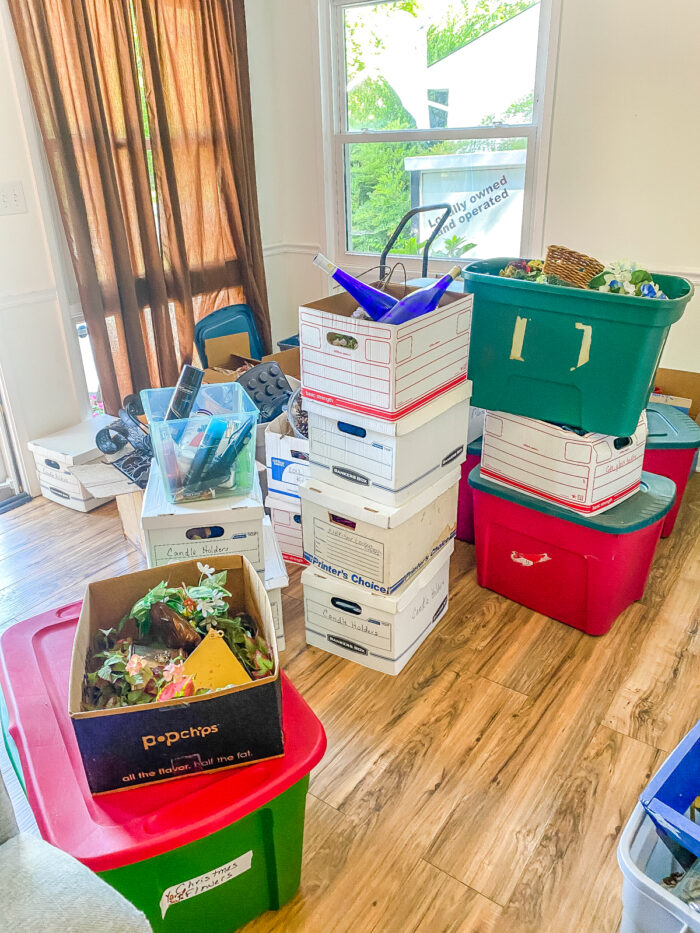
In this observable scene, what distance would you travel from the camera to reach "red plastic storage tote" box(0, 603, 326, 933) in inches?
38.9

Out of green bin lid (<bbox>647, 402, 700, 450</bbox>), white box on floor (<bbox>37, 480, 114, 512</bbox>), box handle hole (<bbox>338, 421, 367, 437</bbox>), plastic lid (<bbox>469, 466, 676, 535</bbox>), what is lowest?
white box on floor (<bbox>37, 480, 114, 512</bbox>)

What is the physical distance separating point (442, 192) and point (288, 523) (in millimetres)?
1751

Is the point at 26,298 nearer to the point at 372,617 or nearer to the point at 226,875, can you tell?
the point at 372,617

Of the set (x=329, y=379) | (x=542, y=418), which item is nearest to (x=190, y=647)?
(x=329, y=379)

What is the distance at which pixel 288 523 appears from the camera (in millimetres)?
2277

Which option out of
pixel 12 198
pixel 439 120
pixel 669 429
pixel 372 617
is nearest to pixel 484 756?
pixel 372 617

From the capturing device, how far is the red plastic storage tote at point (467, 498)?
2232 millimetres

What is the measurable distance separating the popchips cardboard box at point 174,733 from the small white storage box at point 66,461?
1.59 m

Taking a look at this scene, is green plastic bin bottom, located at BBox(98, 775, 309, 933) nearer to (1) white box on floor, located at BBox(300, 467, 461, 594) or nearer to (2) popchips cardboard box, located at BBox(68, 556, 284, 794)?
(2) popchips cardboard box, located at BBox(68, 556, 284, 794)

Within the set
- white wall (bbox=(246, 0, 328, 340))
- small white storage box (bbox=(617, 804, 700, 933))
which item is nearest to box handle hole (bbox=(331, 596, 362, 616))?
small white storage box (bbox=(617, 804, 700, 933))

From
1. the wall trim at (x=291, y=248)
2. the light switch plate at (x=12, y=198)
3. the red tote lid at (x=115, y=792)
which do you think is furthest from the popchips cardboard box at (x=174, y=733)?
the wall trim at (x=291, y=248)

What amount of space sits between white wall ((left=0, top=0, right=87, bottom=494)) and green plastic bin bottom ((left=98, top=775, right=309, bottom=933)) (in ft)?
6.60

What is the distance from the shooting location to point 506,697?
1.75 m

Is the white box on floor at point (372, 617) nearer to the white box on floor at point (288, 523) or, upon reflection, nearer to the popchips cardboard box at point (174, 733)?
the white box on floor at point (288, 523)
